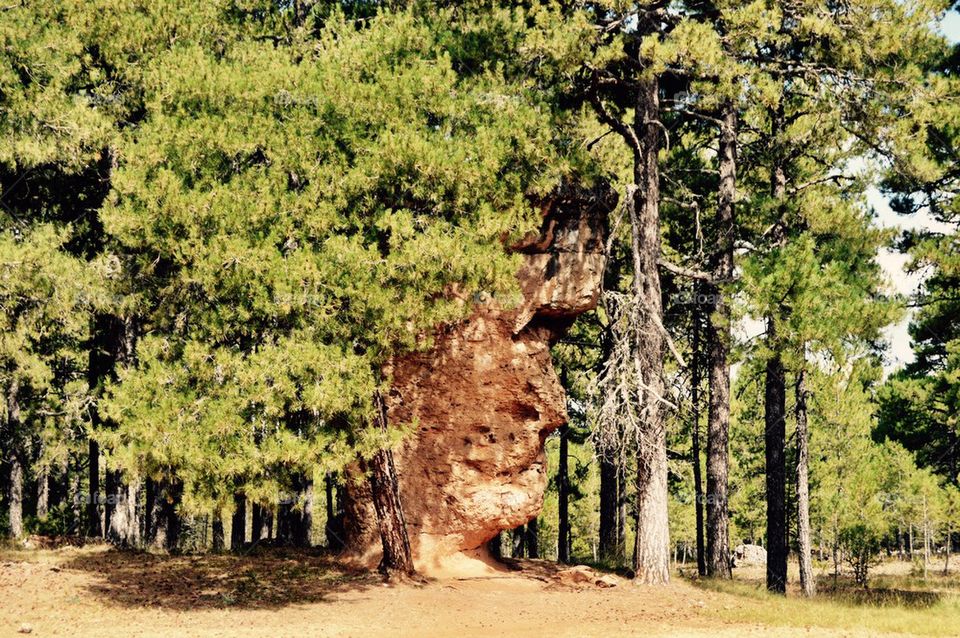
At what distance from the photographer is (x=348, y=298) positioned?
1279cm

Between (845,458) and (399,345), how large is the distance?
79.1 ft

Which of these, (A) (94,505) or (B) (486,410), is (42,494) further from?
(B) (486,410)

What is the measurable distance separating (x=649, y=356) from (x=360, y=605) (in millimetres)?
7197

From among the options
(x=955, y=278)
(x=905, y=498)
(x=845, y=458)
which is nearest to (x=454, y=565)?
(x=955, y=278)

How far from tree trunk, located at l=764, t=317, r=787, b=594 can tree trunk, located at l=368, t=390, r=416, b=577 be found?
28.4 feet

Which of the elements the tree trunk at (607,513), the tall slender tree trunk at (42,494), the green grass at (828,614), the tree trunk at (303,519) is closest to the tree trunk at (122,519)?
the tree trunk at (303,519)

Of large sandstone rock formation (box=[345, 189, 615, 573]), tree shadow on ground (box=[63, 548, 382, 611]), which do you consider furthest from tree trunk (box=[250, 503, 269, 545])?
large sandstone rock formation (box=[345, 189, 615, 573])

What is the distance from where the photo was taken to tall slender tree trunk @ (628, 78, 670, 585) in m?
15.5

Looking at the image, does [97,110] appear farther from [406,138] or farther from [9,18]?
[406,138]

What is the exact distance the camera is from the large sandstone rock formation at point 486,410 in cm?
1664

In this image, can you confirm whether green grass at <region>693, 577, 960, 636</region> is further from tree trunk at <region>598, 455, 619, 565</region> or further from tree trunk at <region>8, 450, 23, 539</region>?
tree trunk at <region>8, 450, 23, 539</region>

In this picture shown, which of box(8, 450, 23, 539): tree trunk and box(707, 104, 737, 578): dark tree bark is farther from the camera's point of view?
box(8, 450, 23, 539): tree trunk

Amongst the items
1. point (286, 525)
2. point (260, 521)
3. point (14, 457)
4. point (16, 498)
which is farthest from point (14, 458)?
point (260, 521)

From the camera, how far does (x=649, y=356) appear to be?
52.6 ft
